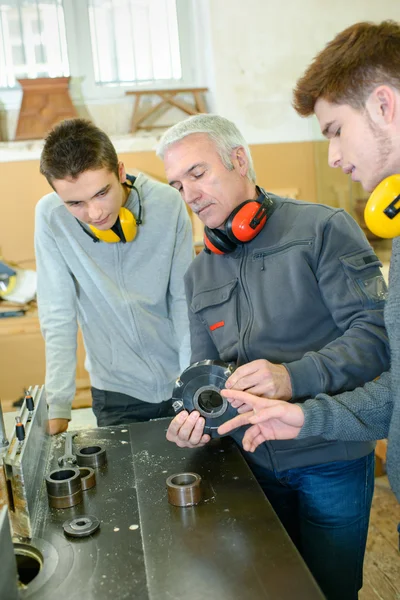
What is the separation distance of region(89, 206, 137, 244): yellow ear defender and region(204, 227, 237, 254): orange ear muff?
430 millimetres

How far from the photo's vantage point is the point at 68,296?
192cm

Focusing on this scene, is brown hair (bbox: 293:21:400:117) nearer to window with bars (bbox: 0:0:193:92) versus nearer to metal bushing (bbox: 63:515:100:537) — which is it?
metal bushing (bbox: 63:515:100:537)

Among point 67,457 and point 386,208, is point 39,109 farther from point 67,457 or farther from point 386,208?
point 386,208

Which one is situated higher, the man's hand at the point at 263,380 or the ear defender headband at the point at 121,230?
the ear defender headband at the point at 121,230

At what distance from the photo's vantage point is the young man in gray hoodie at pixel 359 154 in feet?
3.35

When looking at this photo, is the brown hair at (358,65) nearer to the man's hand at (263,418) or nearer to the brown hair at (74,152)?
the man's hand at (263,418)

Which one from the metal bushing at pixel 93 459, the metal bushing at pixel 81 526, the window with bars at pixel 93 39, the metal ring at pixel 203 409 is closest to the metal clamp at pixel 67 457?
the metal bushing at pixel 93 459

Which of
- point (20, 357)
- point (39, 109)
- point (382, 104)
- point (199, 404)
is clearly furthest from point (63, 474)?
point (39, 109)

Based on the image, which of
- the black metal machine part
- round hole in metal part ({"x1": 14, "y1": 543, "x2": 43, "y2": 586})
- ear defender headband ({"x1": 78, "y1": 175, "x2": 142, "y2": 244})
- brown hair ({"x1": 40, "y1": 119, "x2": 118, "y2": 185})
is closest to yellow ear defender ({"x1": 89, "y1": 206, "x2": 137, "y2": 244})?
ear defender headband ({"x1": 78, "y1": 175, "x2": 142, "y2": 244})

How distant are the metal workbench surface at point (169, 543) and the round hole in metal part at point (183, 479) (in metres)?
0.04

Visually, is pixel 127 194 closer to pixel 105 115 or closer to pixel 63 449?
pixel 63 449

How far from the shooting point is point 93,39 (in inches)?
192

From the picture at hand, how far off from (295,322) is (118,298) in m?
0.72

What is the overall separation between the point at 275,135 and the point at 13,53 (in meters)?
2.25
